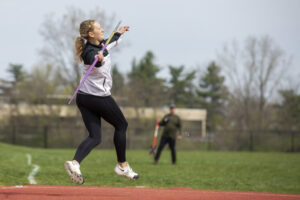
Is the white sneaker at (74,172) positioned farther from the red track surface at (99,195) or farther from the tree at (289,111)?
the tree at (289,111)

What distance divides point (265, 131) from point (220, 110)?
32558 millimetres

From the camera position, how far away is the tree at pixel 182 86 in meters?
67.7

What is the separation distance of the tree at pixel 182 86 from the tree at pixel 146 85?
8.50ft

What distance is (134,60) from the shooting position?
67812 millimetres

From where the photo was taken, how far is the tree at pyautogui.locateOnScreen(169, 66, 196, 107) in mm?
67688

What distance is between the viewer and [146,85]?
55469 millimetres

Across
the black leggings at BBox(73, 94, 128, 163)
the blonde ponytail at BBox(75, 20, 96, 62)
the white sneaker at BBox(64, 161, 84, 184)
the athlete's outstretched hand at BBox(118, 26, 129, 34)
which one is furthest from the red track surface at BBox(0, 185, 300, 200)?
the athlete's outstretched hand at BBox(118, 26, 129, 34)

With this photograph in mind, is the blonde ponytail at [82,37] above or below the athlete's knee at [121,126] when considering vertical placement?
above

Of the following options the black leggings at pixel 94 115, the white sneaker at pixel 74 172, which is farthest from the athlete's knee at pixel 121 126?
the white sneaker at pixel 74 172

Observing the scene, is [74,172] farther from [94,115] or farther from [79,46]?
[79,46]

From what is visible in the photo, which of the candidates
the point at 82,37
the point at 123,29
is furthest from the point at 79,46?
the point at 123,29

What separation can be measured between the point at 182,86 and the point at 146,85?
14.0 m

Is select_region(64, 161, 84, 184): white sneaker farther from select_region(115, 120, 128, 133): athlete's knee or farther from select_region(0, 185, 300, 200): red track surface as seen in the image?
select_region(115, 120, 128, 133): athlete's knee

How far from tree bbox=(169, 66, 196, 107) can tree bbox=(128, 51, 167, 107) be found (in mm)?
2592
